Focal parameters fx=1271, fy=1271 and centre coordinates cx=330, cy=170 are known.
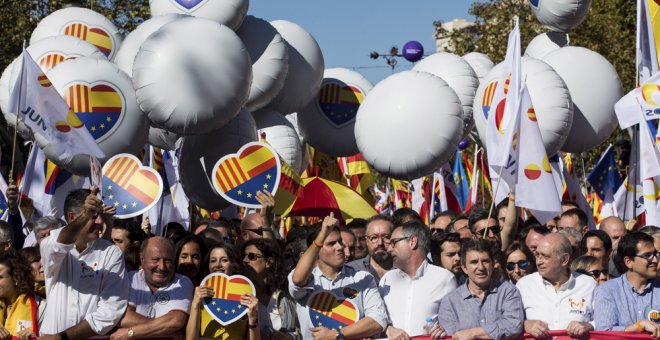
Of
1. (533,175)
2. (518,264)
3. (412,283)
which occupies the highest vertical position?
(533,175)

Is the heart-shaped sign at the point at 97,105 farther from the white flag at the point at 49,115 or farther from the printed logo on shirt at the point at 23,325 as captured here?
the printed logo on shirt at the point at 23,325

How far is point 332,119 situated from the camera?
44.9ft

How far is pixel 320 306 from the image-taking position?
8336 millimetres

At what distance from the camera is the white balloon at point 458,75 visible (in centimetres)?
1417

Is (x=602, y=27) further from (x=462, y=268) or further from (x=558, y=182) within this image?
(x=462, y=268)

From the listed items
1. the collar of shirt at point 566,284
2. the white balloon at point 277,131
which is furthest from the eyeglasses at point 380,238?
the white balloon at point 277,131

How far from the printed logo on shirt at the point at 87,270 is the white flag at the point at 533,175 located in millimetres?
3766

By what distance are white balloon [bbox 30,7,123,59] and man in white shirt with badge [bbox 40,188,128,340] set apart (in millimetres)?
5317

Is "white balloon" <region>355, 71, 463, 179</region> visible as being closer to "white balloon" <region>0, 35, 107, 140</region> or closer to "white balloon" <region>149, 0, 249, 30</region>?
"white balloon" <region>149, 0, 249, 30</region>

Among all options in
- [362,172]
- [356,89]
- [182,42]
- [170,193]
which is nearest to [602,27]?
[362,172]

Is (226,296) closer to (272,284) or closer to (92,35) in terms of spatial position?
(272,284)

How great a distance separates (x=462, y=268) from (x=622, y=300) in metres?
1.13

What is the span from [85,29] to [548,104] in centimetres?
481

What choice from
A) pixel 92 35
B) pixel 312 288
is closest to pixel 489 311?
pixel 312 288
